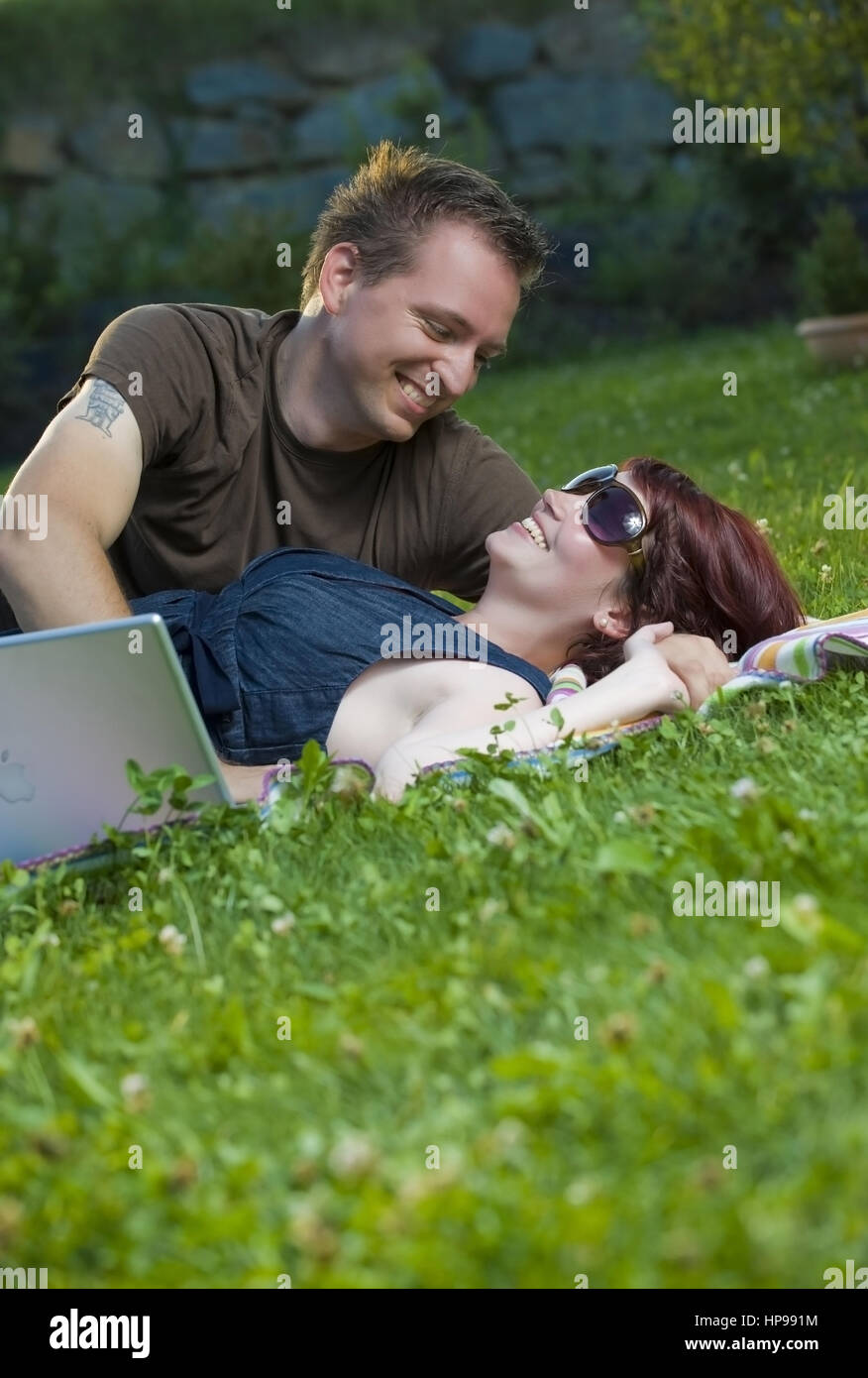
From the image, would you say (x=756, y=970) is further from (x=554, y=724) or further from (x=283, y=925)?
(x=554, y=724)

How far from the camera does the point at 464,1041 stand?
6.77ft

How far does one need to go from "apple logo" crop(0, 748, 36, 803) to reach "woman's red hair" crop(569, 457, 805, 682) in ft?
5.44

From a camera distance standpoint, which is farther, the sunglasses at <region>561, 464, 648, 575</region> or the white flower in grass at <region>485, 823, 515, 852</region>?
the sunglasses at <region>561, 464, 648, 575</region>

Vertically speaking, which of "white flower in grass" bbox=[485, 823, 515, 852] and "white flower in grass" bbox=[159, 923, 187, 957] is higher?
"white flower in grass" bbox=[485, 823, 515, 852]

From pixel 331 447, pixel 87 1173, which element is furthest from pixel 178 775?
pixel 331 447

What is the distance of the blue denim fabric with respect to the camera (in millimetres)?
3834

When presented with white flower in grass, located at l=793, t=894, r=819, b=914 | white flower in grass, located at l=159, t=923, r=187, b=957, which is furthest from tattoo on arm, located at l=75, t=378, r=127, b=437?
white flower in grass, located at l=793, t=894, r=819, b=914

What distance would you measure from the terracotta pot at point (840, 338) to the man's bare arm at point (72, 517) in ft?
30.7

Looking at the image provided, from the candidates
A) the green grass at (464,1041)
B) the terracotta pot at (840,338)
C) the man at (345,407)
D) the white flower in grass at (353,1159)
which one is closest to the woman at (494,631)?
the man at (345,407)

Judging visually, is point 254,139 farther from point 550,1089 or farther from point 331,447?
point 550,1089

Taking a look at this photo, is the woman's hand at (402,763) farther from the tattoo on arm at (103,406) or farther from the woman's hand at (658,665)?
the tattoo on arm at (103,406)

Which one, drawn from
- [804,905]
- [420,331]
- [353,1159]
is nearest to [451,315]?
[420,331]

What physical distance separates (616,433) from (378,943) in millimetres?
8891

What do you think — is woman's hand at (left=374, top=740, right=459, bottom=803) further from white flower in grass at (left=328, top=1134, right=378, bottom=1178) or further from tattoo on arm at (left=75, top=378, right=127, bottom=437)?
white flower in grass at (left=328, top=1134, right=378, bottom=1178)
